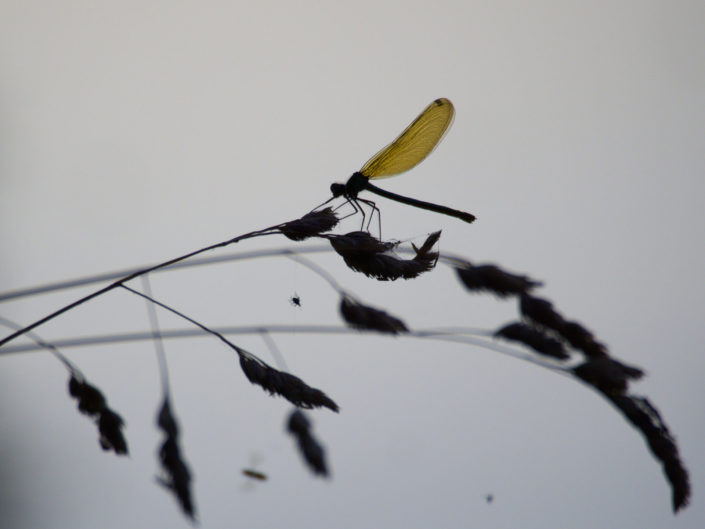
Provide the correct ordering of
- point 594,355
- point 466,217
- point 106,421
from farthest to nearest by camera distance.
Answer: point 466,217 < point 106,421 < point 594,355

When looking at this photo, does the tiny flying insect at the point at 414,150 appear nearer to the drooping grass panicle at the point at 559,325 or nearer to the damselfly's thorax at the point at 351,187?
the damselfly's thorax at the point at 351,187

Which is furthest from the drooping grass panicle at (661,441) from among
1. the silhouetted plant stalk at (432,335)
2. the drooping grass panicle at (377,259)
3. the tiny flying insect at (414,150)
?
the tiny flying insect at (414,150)

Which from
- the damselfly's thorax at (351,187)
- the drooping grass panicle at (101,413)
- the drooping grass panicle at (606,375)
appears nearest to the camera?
the drooping grass panicle at (606,375)

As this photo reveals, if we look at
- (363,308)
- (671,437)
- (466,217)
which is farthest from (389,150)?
(671,437)

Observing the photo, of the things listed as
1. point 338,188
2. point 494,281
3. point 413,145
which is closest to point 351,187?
point 338,188

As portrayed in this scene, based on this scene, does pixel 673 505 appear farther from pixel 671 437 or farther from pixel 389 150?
pixel 389 150

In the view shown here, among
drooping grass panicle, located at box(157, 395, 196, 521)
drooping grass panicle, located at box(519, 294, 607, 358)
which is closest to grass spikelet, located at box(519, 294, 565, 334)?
drooping grass panicle, located at box(519, 294, 607, 358)
